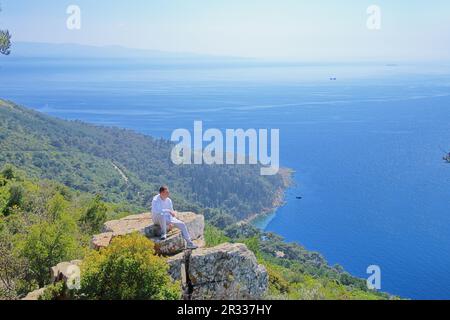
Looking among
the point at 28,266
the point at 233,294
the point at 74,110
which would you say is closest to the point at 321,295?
the point at 233,294

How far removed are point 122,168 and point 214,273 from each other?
67.3 m

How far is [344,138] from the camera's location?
102 m

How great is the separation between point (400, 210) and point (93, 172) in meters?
43.7

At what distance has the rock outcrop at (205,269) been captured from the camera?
811 cm

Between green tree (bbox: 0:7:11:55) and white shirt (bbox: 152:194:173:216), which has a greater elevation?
green tree (bbox: 0:7:11:55)

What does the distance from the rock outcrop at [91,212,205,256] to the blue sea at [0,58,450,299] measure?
44193 mm

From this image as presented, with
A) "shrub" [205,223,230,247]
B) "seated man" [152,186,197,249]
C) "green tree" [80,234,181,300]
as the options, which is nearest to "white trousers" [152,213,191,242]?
"seated man" [152,186,197,249]

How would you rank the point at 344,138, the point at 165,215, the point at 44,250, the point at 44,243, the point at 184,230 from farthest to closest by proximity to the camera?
the point at 344,138
the point at 44,243
the point at 44,250
the point at 184,230
the point at 165,215

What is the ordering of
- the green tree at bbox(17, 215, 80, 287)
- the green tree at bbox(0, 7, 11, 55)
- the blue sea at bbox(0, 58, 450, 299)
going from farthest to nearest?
1. the blue sea at bbox(0, 58, 450, 299)
2. the green tree at bbox(0, 7, 11, 55)
3. the green tree at bbox(17, 215, 80, 287)

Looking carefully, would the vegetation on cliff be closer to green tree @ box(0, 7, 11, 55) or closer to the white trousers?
the white trousers

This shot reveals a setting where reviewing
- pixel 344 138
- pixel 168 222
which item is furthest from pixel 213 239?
pixel 344 138

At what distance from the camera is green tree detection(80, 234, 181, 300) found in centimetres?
727

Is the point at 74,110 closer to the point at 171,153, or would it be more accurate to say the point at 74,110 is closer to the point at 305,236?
the point at 171,153

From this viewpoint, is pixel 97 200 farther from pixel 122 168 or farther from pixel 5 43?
pixel 122 168
